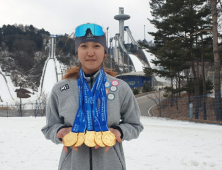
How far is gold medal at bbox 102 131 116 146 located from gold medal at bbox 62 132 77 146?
0.17 m

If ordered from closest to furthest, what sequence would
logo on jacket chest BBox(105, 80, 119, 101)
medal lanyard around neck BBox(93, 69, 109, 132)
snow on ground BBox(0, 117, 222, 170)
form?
medal lanyard around neck BBox(93, 69, 109, 132)
logo on jacket chest BBox(105, 80, 119, 101)
snow on ground BBox(0, 117, 222, 170)

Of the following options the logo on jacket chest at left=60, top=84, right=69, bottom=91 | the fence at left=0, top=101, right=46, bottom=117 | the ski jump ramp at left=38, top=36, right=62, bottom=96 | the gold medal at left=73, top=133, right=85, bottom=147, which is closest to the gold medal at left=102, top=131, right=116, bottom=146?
the gold medal at left=73, top=133, right=85, bottom=147

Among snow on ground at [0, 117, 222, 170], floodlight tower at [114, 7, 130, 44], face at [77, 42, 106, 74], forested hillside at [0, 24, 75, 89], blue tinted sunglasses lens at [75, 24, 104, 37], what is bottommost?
snow on ground at [0, 117, 222, 170]

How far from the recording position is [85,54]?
1472mm

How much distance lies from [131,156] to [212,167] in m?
1.56

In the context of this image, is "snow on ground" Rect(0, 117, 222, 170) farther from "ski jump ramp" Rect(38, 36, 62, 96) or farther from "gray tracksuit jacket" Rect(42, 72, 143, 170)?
"ski jump ramp" Rect(38, 36, 62, 96)

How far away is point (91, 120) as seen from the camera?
1.32 m

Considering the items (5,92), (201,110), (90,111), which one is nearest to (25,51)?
(5,92)

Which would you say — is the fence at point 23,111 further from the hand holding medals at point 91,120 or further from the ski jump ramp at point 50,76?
the hand holding medals at point 91,120

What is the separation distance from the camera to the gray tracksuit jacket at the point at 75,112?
138 cm

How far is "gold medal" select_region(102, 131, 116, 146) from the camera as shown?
1.21m

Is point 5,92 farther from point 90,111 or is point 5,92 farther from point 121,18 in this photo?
point 121,18

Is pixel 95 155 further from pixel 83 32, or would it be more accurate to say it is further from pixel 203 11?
pixel 203 11

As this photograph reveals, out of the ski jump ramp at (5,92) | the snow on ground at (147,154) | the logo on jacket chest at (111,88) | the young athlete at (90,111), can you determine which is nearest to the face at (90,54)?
the young athlete at (90,111)
